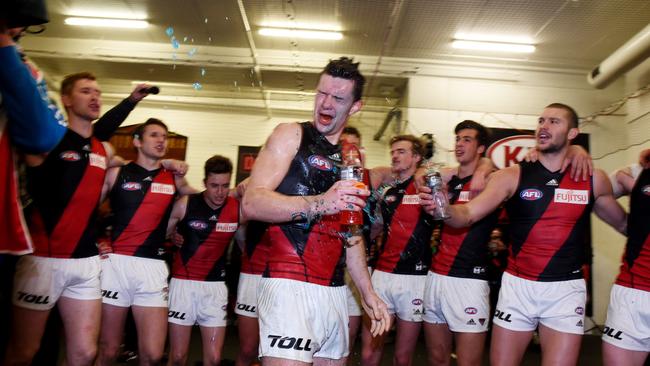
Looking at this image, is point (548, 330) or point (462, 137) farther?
point (462, 137)

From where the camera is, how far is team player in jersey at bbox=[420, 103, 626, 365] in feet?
11.1

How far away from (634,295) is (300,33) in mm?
7244

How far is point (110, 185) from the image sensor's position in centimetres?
443

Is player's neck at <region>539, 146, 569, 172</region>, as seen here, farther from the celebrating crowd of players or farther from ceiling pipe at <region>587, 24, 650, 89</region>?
ceiling pipe at <region>587, 24, 650, 89</region>

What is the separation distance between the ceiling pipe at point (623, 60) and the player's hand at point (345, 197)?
7.66 m

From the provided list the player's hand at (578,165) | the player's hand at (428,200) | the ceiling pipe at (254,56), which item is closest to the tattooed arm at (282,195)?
the player's hand at (428,200)

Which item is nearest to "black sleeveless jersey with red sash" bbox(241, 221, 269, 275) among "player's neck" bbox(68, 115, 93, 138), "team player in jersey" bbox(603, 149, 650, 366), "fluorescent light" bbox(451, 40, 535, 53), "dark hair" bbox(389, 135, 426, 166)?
"dark hair" bbox(389, 135, 426, 166)

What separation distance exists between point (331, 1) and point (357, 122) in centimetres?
383

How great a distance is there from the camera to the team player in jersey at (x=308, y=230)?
221 cm

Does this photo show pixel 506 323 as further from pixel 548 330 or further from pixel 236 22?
pixel 236 22

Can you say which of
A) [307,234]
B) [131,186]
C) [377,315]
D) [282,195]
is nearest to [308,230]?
[307,234]

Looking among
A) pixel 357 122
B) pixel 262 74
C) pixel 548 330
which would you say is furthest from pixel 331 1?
pixel 548 330

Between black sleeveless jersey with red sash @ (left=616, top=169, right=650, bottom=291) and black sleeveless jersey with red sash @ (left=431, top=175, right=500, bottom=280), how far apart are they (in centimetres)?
112

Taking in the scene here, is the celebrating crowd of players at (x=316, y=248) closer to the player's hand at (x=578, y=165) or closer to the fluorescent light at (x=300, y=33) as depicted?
the player's hand at (x=578, y=165)
